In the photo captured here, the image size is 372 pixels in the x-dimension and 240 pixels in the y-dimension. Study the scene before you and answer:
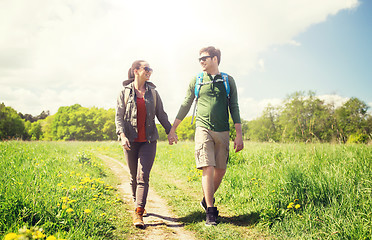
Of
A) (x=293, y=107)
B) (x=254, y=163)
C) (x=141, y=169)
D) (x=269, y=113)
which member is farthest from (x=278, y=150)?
(x=269, y=113)

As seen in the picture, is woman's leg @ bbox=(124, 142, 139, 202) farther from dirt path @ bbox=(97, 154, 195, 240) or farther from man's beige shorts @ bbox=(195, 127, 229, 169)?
man's beige shorts @ bbox=(195, 127, 229, 169)

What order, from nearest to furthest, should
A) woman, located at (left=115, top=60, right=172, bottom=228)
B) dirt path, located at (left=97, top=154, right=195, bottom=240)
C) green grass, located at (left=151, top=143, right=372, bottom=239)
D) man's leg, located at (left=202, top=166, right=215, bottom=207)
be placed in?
green grass, located at (left=151, top=143, right=372, bottom=239) → dirt path, located at (left=97, top=154, right=195, bottom=240) → man's leg, located at (left=202, top=166, right=215, bottom=207) → woman, located at (left=115, top=60, right=172, bottom=228)

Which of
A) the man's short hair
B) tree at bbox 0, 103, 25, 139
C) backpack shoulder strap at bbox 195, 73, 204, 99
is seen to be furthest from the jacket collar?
tree at bbox 0, 103, 25, 139

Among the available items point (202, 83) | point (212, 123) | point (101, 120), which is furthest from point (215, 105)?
point (101, 120)

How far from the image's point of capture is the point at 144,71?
152 inches

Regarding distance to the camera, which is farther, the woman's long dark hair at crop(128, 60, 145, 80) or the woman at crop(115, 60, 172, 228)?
the woman's long dark hair at crop(128, 60, 145, 80)

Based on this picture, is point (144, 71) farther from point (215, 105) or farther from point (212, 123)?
point (212, 123)

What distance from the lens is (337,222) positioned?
291 centimetres

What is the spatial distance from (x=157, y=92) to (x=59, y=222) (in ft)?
8.02

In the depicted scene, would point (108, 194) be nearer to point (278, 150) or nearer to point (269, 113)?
point (278, 150)

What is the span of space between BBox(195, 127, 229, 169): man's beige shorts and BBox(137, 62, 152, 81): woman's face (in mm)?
1253

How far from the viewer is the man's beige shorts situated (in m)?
3.61

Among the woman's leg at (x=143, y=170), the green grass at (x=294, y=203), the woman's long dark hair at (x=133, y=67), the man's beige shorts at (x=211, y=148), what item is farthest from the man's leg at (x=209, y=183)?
the woman's long dark hair at (x=133, y=67)

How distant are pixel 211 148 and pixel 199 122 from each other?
47 centimetres
